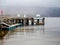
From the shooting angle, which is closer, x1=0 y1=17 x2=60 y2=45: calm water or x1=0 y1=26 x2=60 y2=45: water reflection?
x1=0 y1=26 x2=60 y2=45: water reflection

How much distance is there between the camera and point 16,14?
17.2 m

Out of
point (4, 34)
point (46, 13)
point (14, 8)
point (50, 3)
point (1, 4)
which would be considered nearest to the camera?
point (4, 34)

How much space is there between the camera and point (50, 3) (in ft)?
63.3

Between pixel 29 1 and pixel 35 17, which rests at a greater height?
pixel 29 1

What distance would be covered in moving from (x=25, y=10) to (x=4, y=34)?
10269mm

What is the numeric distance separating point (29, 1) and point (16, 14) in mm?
2077

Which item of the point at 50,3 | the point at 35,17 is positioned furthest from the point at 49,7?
the point at 35,17

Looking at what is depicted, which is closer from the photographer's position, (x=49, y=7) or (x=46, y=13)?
(x=49, y=7)

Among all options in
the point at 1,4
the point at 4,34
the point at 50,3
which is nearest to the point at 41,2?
the point at 50,3

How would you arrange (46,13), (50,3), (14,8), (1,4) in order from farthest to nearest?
(46,13) < (50,3) < (14,8) < (1,4)

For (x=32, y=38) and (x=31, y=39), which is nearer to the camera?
(x=31, y=39)

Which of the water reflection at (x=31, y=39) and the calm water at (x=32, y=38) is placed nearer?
the water reflection at (x=31, y=39)

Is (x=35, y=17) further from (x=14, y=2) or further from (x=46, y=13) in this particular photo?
(x=46, y=13)

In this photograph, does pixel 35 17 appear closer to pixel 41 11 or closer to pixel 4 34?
pixel 41 11
